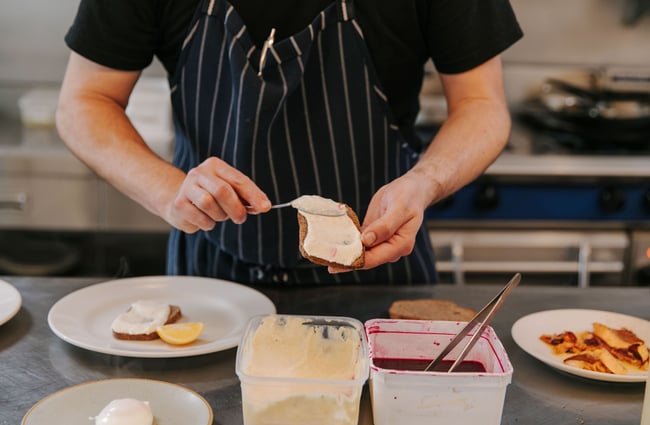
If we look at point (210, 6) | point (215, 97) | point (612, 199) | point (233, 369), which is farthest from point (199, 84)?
point (612, 199)

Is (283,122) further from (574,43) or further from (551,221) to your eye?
(574,43)

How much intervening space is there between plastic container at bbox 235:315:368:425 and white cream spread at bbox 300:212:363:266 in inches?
4.3

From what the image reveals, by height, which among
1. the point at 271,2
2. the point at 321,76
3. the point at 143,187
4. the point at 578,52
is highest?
the point at 271,2

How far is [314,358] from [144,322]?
39 centimetres

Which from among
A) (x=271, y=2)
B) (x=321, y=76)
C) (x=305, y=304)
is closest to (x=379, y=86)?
(x=321, y=76)

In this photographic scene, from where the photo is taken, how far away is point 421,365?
1.19m

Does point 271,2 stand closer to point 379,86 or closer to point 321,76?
point 321,76

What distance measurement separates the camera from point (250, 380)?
105 centimetres

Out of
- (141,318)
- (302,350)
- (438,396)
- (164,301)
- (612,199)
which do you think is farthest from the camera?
(612,199)

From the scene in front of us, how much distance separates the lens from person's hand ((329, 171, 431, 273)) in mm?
1278

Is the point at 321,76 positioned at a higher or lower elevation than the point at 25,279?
higher

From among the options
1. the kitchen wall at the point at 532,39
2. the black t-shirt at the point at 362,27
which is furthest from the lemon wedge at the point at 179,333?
the kitchen wall at the point at 532,39

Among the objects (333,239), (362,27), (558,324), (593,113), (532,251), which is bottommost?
(532,251)

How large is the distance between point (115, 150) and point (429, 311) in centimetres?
71
